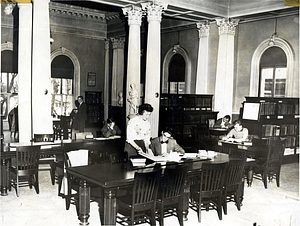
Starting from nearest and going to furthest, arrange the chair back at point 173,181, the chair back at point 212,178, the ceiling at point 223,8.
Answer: the chair back at point 173,181 → the chair back at point 212,178 → the ceiling at point 223,8

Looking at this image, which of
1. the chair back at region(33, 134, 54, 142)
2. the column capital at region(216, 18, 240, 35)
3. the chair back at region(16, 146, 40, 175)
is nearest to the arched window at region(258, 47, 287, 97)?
the column capital at region(216, 18, 240, 35)

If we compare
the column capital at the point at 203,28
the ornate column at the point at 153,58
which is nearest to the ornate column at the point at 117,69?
the column capital at the point at 203,28

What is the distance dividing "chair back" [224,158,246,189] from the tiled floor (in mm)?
532

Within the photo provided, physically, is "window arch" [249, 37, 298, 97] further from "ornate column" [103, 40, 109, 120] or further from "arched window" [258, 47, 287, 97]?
"ornate column" [103, 40, 109, 120]

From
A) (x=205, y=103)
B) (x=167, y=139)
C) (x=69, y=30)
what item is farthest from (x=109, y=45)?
(x=167, y=139)

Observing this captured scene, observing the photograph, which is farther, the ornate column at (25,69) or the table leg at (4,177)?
the ornate column at (25,69)

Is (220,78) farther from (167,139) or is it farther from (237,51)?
(167,139)

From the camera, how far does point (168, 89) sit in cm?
1496

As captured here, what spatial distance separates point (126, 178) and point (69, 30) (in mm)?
13244

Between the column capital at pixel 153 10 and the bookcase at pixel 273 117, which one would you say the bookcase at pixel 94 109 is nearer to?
the column capital at pixel 153 10

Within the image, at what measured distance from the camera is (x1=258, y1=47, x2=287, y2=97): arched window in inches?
451

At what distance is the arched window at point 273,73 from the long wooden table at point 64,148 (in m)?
6.77

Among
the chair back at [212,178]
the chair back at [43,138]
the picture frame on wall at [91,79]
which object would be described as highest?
the picture frame on wall at [91,79]

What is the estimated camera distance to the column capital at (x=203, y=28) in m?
12.9
